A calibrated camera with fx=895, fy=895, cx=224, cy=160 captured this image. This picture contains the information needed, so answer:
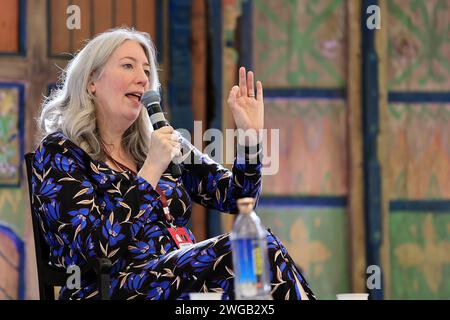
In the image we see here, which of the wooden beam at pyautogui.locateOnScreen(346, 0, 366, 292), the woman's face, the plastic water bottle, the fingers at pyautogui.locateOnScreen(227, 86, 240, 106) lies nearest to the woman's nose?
the woman's face

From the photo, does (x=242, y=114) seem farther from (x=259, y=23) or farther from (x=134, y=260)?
(x=259, y=23)

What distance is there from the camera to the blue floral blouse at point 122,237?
2.13 meters

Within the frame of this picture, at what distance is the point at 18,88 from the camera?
371 centimetres

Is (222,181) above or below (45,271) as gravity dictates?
above

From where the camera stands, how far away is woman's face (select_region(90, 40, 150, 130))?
248cm

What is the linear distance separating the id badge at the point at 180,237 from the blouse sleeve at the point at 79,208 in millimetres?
79

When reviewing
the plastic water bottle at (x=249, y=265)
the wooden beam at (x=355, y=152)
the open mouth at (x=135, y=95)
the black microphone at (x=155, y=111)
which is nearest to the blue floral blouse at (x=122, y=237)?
the black microphone at (x=155, y=111)

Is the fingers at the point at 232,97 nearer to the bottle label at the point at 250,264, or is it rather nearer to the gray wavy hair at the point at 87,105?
the gray wavy hair at the point at 87,105

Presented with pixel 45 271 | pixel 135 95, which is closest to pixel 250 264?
pixel 45 271

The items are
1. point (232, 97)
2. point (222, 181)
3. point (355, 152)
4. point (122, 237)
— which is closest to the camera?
point (122, 237)

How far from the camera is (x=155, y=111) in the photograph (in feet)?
7.54

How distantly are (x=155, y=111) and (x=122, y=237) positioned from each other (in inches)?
13.3

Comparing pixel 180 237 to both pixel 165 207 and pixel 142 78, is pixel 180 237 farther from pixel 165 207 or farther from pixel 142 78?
pixel 142 78
